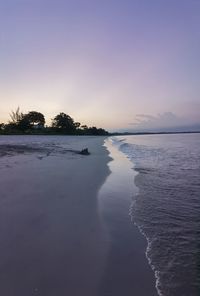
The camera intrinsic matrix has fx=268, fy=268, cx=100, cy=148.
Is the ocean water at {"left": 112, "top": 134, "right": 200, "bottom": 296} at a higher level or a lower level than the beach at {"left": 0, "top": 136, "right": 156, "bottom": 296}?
lower

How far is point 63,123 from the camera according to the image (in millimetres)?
124562

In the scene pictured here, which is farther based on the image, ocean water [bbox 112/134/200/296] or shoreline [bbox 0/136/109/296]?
ocean water [bbox 112/134/200/296]

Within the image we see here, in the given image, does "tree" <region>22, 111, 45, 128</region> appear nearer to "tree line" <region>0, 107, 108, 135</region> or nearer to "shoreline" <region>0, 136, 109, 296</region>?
"tree line" <region>0, 107, 108, 135</region>

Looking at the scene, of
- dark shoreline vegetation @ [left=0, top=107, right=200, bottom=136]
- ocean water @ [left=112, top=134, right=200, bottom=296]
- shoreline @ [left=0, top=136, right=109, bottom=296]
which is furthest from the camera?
dark shoreline vegetation @ [left=0, top=107, right=200, bottom=136]

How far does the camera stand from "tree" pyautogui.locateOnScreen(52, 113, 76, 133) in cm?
12406

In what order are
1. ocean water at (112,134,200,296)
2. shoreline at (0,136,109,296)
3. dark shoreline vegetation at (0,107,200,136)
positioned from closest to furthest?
shoreline at (0,136,109,296) → ocean water at (112,134,200,296) → dark shoreline vegetation at (0,107,200,136)

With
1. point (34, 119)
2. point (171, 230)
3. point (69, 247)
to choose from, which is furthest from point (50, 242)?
point (34, 119)

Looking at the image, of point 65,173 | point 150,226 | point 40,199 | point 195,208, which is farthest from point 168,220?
point 65,173

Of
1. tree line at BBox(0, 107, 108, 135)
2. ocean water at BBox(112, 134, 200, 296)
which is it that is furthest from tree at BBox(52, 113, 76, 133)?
ocean water at BBox(112, 134, 200, 296)

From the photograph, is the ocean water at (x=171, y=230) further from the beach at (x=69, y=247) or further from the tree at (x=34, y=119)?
the tree at (x=34, y=119)

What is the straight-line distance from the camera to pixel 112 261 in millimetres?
3994

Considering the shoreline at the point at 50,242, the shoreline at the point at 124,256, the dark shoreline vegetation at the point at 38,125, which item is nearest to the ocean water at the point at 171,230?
the shoreline at the point at 124,256

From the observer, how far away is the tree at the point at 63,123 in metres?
124

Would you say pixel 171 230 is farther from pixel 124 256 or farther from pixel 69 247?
pixel 69 247
